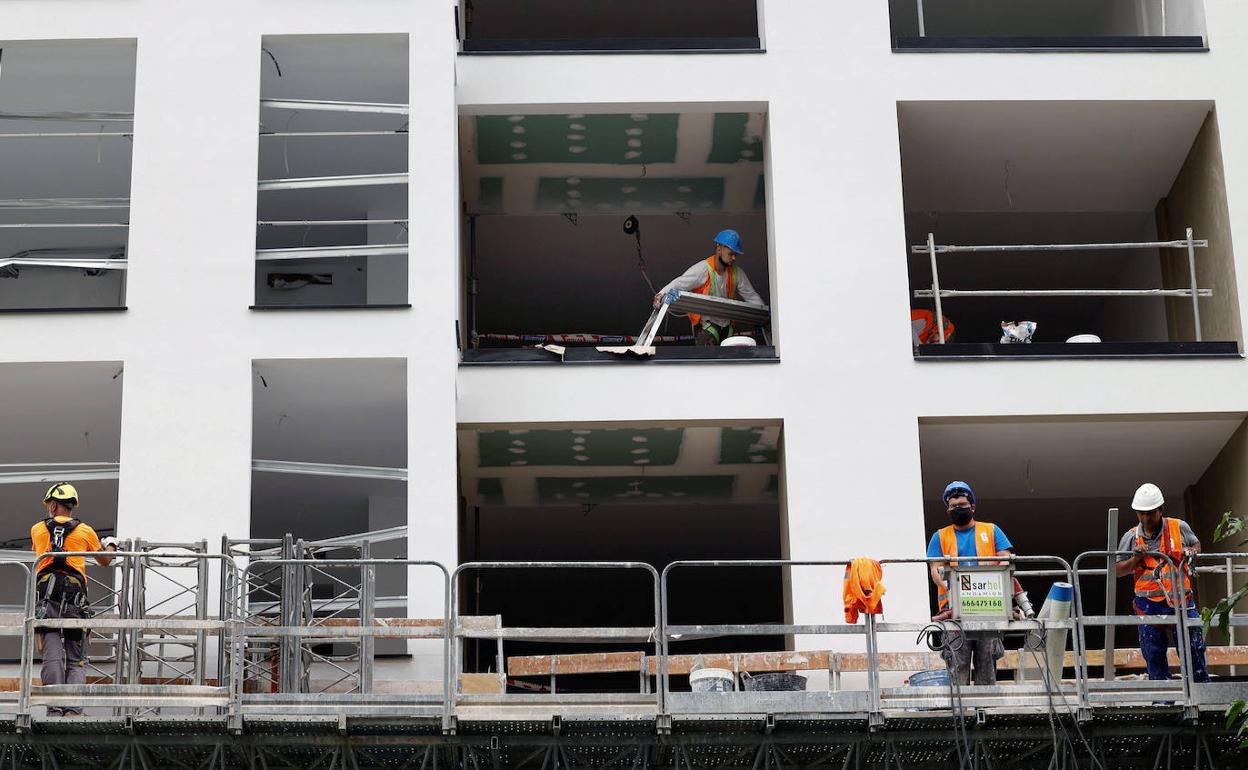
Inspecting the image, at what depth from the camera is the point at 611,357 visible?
65.1 feet

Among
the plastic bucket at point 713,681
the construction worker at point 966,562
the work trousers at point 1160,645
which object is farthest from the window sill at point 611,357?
the work trousers at point 1160,645

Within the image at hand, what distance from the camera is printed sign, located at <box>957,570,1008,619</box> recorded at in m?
15.3

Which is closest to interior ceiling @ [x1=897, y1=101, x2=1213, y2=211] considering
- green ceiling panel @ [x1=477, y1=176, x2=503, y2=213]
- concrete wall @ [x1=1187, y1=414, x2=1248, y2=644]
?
concrete wall @ [x1=1187, y1=414, x2=1248, y2=644]

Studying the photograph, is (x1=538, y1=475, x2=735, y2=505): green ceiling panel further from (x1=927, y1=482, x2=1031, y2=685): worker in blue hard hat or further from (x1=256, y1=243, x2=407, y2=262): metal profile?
(x1=927, y1=482, x2=1031, y2=685): worker in blue hard hat

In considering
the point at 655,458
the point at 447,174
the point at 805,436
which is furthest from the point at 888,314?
the point at 447,174

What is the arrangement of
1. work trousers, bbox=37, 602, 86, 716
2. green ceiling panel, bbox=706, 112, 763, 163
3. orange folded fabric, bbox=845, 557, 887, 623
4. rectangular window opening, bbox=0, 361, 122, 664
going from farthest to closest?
green ceiling panel, bbox=706, 112, 763, 163, rectangular window opening, bbox=0, 361, 122, 664, work trousers, bbox=37, 602, 86, 716, orange folded fabric, bbox=845, 557, 887, 623

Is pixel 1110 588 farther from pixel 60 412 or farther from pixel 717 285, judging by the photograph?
pixel 60 412

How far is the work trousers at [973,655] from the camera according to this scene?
50.7ft

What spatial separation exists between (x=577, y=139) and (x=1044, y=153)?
523 cm

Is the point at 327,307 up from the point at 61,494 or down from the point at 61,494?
up

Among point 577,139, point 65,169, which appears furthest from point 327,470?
point 65,169

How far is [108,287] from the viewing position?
22984 mm

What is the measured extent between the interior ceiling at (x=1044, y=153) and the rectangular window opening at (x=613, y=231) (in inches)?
74.3

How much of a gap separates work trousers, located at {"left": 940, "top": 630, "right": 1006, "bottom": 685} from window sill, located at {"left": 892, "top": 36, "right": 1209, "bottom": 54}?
7.56 meters
